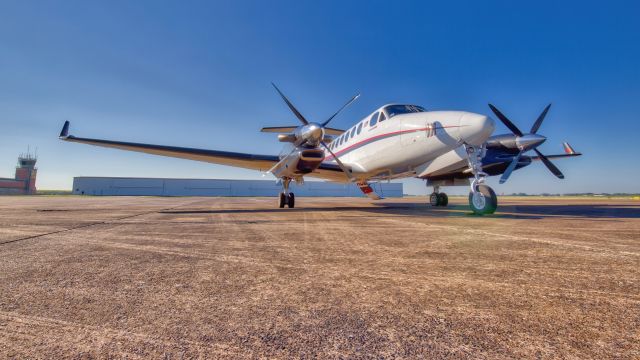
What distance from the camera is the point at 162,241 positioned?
4.34 metres

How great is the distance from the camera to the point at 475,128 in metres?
8.24

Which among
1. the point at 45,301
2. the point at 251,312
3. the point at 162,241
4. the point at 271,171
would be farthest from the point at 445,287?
the point at 271,171

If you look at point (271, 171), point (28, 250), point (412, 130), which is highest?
point (412, 130)

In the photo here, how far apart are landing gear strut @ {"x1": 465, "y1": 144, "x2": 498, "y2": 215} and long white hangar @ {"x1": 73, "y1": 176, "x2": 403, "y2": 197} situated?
51619 mm

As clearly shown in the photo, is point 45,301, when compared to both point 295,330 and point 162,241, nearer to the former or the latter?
point 295,330

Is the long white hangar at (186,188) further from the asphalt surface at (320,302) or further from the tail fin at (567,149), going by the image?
the asphalt surface at (320,302)

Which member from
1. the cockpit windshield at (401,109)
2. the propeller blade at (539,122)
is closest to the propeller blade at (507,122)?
the propeller blade at (539,122)

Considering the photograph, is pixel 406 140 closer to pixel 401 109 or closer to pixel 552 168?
pixel 401 109

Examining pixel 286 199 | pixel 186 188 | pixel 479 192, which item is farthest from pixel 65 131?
pixel 186 188

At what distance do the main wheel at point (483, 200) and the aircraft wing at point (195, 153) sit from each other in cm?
776

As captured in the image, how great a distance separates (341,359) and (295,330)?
13.6 inches

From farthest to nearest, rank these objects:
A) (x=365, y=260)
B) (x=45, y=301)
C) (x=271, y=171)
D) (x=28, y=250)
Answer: (x=271, y=171) → (x=28, y=250) → (x=365, y=260) → (x=45, y=301)

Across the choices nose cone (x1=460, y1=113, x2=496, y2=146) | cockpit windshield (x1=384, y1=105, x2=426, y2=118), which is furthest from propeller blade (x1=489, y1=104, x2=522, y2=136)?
nose cone (x1=460, y1=113, x2=496, y2=146)

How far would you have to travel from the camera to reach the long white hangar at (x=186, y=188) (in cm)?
6475
